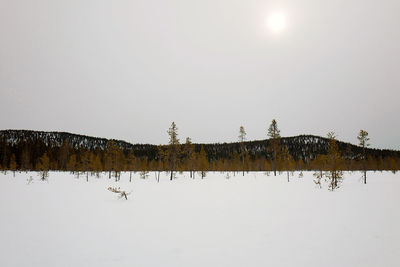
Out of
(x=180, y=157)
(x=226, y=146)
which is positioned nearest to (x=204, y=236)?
(x=180, y=157)

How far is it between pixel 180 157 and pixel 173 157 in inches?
857

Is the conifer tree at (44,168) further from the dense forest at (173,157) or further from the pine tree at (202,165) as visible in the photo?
the pine tree at (202,165)

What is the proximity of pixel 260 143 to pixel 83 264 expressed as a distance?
162m

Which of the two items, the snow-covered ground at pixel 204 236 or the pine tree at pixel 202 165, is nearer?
the snow-covered ground at pixel 204 236

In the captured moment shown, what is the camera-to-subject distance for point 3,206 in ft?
38.1

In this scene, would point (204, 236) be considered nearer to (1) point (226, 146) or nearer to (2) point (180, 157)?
(2) point (180, 157)

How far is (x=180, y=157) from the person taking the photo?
60.7 meters

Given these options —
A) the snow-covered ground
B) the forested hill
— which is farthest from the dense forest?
the snow-covered ground

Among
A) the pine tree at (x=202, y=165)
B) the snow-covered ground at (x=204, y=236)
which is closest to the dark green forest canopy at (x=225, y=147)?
the pine tree at (x=202, y=165)

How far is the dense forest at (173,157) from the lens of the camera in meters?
40.8

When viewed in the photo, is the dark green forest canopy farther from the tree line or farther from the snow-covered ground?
the snow-covered ground

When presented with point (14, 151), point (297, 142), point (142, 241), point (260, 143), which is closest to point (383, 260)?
point (142, 241)

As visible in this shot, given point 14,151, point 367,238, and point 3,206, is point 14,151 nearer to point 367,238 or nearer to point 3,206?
point 3,206

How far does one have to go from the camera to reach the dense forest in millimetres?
40781
